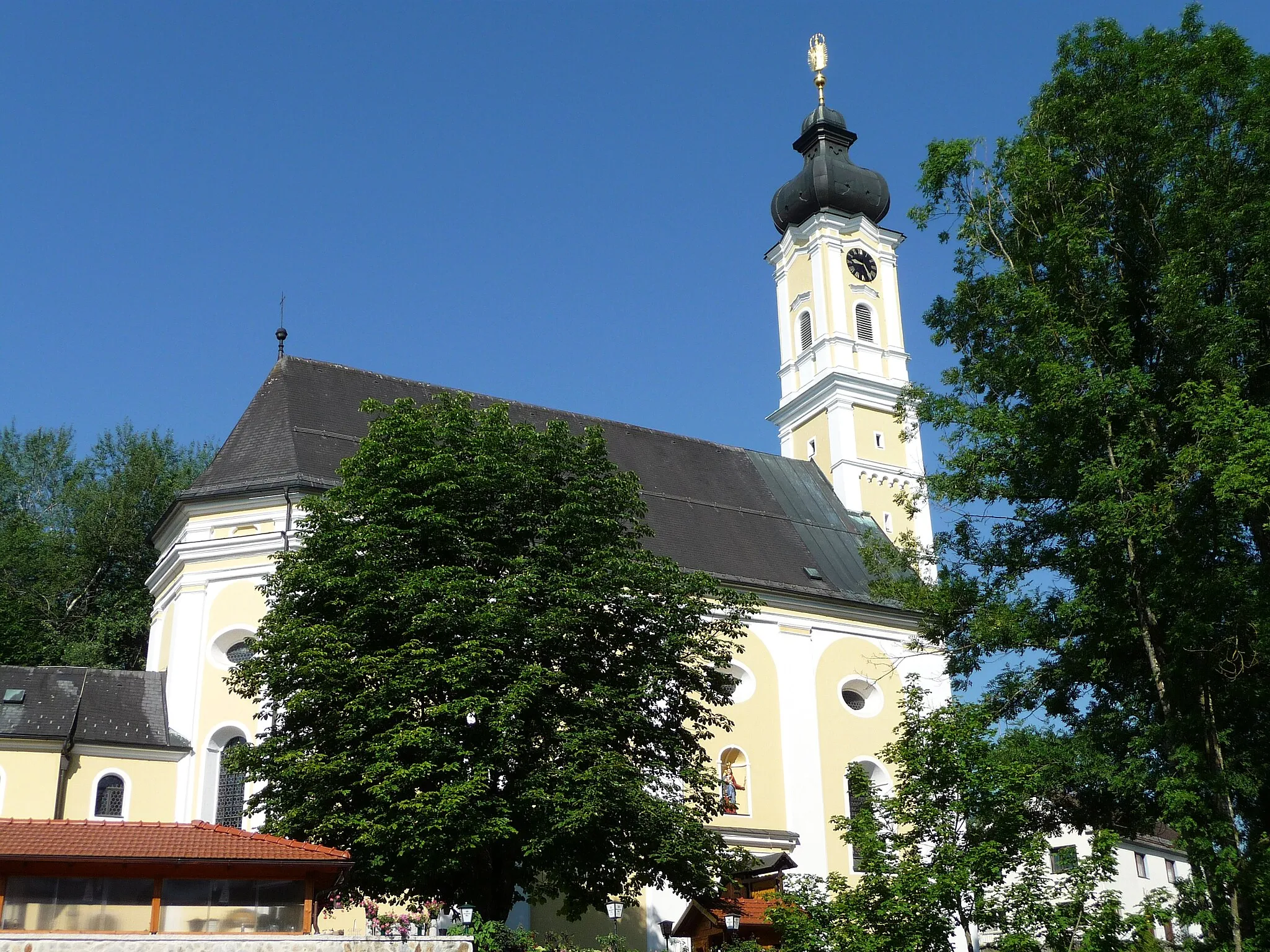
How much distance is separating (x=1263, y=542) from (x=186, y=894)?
14.4 m

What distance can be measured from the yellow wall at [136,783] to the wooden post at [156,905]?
1009 cm

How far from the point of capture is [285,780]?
19844 millimetres

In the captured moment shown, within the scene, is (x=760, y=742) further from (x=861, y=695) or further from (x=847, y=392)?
(x=847, y=392)

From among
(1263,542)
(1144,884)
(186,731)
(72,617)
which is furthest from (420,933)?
(1144,884)

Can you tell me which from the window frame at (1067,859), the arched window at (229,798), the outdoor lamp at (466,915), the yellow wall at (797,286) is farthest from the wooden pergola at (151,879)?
the yellow wall at (797,286)

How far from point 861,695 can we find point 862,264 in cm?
1583

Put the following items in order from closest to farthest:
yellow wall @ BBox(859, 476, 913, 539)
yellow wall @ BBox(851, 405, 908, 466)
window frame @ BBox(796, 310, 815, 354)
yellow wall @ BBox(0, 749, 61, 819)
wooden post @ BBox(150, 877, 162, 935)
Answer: wooden post @ BBox(150, 877, 162, 935), yellow wall @ BBox(0, 749, 61, 819), yellow wall @ BBox(859, 476, 913, 539), yellow wall @ BBox(851, 405, 908, 466), window frame @ BBox(796, 310, 815, 354)

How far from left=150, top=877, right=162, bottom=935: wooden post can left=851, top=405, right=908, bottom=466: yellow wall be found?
26930mm

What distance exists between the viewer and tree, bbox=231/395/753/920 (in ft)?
63.4

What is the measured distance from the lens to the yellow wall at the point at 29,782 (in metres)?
25.0

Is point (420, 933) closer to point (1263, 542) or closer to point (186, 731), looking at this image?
point (186, 731)

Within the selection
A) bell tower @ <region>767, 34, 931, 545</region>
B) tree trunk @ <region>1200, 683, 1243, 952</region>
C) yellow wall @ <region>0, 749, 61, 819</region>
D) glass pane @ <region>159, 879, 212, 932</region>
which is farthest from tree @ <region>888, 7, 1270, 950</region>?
bell tower @ <region>767, 34, 931, 545</region>

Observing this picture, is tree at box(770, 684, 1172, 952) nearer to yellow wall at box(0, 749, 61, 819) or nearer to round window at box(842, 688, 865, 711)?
yellow wall at box(0, 749, 61, 819)

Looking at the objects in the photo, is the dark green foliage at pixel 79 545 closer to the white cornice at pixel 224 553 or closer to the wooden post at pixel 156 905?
the white cornice at pixel 224 553
